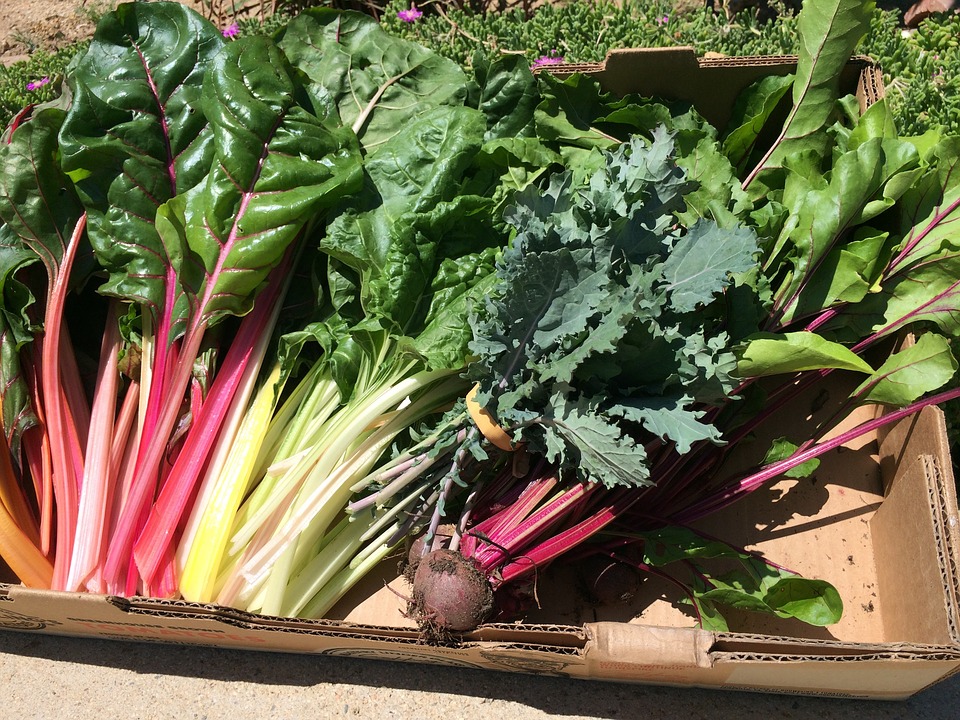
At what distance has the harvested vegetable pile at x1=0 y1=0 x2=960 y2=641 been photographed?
1940 mm

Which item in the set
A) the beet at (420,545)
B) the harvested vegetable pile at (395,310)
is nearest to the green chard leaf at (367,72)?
the harvested vegetable pile at (395,310)

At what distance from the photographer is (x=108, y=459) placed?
88.8 inches

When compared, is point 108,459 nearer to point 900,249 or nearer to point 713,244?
point 713,244

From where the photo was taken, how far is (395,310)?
2.04 m

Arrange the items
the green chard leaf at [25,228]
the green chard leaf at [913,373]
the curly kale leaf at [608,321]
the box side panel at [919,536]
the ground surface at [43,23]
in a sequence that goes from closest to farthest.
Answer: the curly kale leaf at [608,321] < the box side panel at [919,536] < the green chard leaf at [913,373] < the green chard leaf at [25,228] < the ground surface at [43,23]

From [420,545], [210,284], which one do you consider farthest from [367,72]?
[420,545]

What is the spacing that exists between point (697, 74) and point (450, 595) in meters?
1.79

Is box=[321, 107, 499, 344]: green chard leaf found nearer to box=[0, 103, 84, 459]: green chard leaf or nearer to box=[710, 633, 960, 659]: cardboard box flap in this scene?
box=[0, 103, 84, 459]: green chard leaf

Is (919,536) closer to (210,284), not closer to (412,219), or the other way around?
(412,219)

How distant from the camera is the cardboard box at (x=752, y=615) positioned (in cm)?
176

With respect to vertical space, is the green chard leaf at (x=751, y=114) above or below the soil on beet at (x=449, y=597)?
above

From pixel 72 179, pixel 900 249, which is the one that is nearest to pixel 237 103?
pixel 72 179

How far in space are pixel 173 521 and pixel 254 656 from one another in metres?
0.52

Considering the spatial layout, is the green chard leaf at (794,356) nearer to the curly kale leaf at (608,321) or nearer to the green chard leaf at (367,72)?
the curly kale leaf at (608,321)
